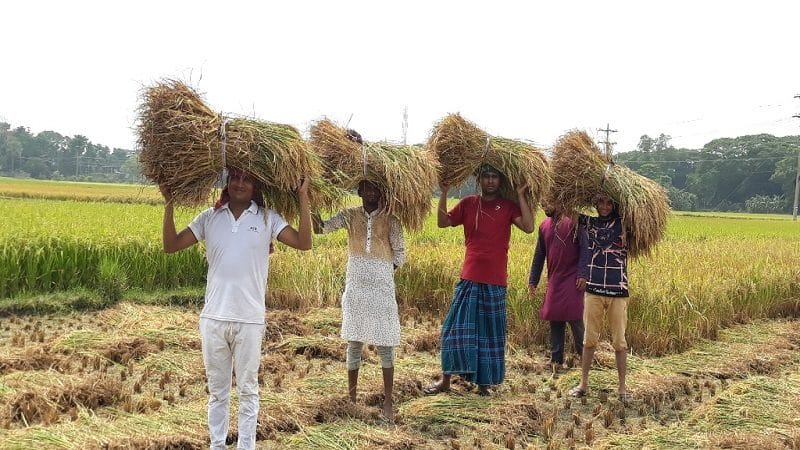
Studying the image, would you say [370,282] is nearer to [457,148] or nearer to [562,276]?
[457,148]

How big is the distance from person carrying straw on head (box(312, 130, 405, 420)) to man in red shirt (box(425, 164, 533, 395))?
674 millimetres

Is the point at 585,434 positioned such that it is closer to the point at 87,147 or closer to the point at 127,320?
the point at 127,320

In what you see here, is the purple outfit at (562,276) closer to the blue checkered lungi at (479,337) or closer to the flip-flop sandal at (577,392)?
the flip-flop sandal at (577,392)

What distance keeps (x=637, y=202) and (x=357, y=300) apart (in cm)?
215

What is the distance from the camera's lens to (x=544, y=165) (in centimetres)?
488

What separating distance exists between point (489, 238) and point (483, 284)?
1.11ft

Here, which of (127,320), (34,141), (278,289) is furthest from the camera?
(34,141)

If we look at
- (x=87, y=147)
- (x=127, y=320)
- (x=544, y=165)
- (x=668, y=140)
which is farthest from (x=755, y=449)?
(x=668, y=140)

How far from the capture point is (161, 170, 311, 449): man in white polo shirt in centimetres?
329

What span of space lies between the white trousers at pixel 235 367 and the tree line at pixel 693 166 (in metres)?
54.4

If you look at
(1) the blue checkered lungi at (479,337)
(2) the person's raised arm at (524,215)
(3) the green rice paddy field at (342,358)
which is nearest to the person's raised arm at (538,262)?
(3) the green rice paddy field at (342,358)

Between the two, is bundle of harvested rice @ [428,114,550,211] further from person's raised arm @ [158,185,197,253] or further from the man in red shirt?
person's raised arm @ [158,185,197,253]

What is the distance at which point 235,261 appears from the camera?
331 cm

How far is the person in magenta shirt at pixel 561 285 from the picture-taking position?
573 cm
